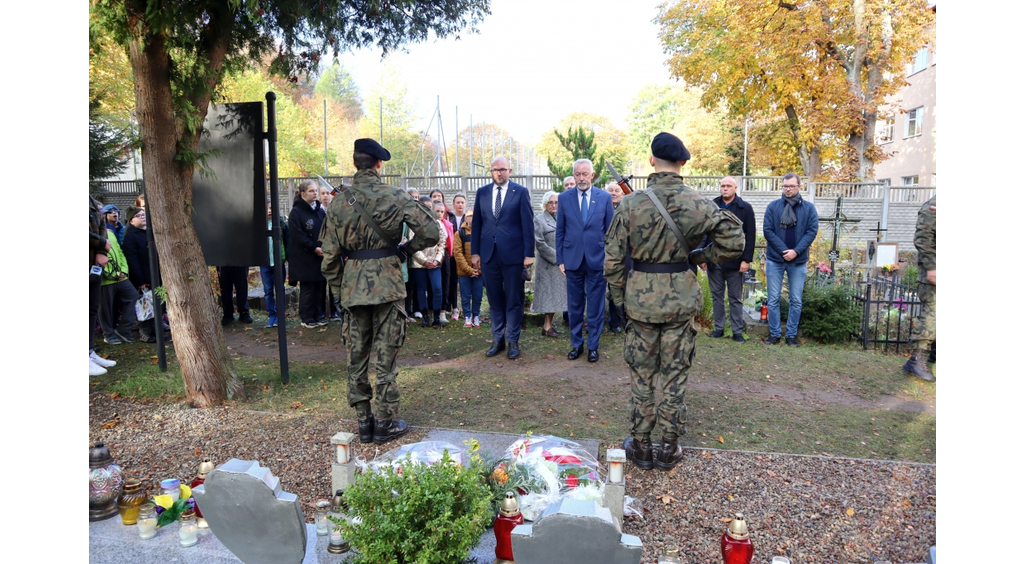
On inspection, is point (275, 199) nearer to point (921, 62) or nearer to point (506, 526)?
point (506, 526)

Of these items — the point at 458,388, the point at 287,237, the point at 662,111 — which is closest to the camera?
the point at 458,388

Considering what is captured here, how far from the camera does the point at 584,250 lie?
6.81 metres

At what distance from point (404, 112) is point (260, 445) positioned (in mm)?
48563

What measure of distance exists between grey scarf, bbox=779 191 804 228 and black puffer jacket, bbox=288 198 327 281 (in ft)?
21.0

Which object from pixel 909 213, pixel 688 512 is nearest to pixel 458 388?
pixel 688 512

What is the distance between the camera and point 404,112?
5003cm

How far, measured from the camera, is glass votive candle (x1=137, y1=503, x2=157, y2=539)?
3.07m

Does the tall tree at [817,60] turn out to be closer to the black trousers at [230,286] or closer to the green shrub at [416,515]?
the black trousers at [230,286]

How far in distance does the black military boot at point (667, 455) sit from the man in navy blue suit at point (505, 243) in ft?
10.1

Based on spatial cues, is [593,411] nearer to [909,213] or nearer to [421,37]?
[421,37]

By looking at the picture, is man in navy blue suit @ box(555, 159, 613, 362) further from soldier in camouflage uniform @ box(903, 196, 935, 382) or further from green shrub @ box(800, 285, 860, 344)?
green shrub @ box(800, 285, 860, 344)

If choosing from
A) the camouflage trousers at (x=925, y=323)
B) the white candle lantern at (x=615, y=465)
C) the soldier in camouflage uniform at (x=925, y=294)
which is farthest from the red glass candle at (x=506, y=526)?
the camouflage trousers at (x=925, y=323)

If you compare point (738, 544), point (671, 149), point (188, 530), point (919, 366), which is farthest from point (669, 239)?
point (919, 366)

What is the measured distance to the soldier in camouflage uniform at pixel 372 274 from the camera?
4.54 metres
